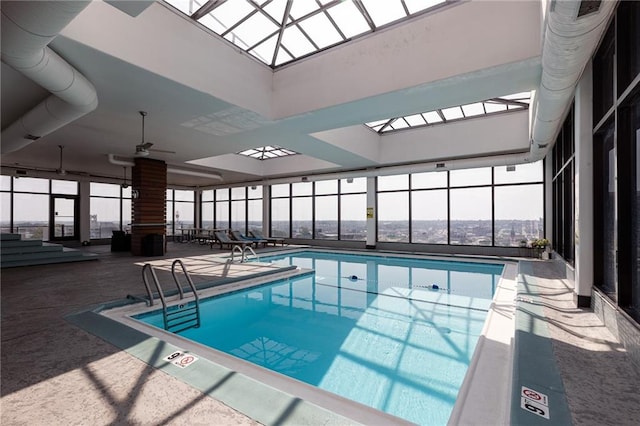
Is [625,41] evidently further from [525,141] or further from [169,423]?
[525,141]

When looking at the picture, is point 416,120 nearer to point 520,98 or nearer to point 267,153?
point 520,98

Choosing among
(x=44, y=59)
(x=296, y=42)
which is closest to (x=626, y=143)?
(x=296, y=42)

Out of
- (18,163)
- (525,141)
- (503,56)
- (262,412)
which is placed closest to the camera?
(262,412)

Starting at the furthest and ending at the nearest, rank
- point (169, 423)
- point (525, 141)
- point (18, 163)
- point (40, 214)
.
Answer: point (40, 214) → point (18, 163) → point (525, 141) → point (169, 423)

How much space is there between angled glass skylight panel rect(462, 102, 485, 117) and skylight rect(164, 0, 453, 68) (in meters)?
4.56

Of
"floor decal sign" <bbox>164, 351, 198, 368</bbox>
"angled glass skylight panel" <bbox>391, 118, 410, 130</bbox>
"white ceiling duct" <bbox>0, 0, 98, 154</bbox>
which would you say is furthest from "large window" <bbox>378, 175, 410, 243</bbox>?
"floor decal sign" <bbox>164, 351, 198, 368</bbox>

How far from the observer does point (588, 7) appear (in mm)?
2129

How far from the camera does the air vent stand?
2.07 m

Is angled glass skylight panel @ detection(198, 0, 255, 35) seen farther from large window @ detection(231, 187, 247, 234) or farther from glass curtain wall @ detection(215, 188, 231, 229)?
glass curtain wall @ detection(215, 188, 231, 229)

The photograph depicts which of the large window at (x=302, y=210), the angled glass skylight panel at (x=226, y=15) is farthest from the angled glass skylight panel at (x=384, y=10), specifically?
the large window at (x=302, y=210)

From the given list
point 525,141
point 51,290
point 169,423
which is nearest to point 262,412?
point 169,423

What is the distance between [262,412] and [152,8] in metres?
4.89

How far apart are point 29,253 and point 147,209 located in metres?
2.86

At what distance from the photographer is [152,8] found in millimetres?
4062
